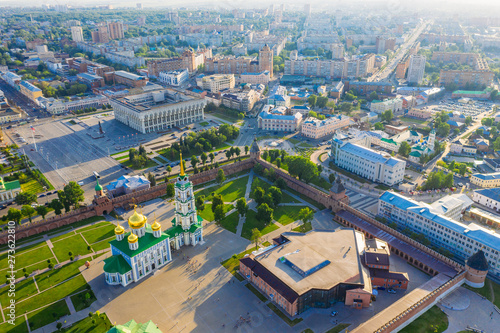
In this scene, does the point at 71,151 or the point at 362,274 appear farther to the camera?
the point at 71,151

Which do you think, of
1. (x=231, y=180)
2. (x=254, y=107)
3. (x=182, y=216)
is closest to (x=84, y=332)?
(x=182, y=216)

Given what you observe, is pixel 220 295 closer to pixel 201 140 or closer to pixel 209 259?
pixel 209 259

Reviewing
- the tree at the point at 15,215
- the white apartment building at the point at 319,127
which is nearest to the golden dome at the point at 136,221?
the tree at the point at 15,215

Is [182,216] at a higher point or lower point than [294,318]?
higher

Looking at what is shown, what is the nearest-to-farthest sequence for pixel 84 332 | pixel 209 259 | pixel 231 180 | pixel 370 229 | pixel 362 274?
pixel 84 332 < pixel 362 274 < pixel 209 259 < pixel 370 229 < pixel 231 180

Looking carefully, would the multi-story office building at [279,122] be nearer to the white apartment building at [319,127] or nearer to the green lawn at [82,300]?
the white apartment building at [319,127]

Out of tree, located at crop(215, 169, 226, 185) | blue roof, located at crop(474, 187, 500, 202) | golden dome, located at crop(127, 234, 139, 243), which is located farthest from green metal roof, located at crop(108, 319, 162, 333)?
blue roof, located at crop(474, 187, 500, 202)

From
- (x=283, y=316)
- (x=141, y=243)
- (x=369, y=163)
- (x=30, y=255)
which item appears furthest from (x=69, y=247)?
(x=369, y=163)
